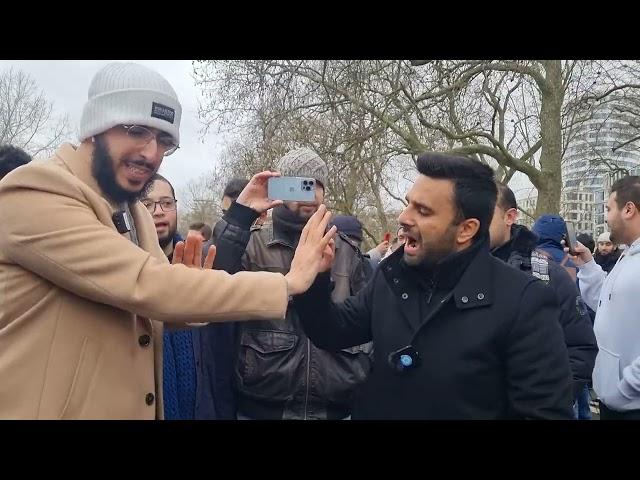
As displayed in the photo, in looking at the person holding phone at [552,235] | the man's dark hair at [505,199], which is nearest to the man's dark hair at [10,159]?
the man's dark hair at [505,199]

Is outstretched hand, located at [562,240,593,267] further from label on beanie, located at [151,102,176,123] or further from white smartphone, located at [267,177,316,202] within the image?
label on beanie, located at [151,102,176,123]

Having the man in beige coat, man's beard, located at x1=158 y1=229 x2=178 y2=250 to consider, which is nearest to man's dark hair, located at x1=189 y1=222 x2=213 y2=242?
man's beard, located at x1=158 y1=229 x2=178 y2=250

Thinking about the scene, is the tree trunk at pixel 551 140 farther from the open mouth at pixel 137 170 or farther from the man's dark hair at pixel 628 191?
the open mouth at pixel 137 170

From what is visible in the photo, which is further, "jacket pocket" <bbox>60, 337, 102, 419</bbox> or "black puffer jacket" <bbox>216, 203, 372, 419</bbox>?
"black puffer jacket" <bbox>216, 203, 372, 419</bbox>

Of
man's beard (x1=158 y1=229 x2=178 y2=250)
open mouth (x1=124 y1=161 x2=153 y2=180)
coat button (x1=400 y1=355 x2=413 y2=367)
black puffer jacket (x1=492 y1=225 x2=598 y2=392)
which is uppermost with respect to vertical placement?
open mouth (x1=124 y1=161 x2=153 y2=180)

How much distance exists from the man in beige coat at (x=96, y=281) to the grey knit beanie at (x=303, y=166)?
1120 mm

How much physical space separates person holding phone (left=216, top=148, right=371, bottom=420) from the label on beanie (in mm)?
852

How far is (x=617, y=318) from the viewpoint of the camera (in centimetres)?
320

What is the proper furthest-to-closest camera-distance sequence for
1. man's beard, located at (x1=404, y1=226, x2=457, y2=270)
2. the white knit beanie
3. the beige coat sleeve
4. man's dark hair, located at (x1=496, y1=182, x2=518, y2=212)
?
man's dark hair, located at (x1=496, y1=182, x2=518, y2=212) → man's beard, located at (x1=404, y1=226, x2=457, y2=270) → the white knit beanie → the beige coat sleeve

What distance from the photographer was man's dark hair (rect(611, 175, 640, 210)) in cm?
357

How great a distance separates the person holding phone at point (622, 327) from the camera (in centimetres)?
304

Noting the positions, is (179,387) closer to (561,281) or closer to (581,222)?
(561,281)

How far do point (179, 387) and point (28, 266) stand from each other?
1326 mm

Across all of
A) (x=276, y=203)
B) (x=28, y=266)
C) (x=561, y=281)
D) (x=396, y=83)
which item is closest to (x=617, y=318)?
(x=561, y=281)
